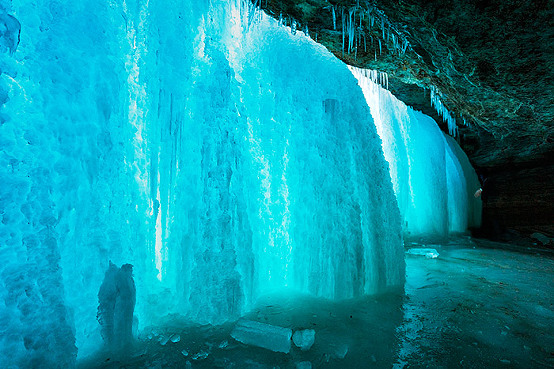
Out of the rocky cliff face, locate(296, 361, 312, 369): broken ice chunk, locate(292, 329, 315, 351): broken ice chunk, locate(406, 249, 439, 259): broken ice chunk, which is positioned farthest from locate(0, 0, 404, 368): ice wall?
locate(406, 249, 439, 259): broken ice chunk

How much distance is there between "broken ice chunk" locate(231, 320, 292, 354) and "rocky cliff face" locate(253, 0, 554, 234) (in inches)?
202

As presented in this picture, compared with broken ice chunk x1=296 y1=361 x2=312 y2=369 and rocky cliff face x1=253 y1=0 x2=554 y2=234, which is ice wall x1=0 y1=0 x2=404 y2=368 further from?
broken ice chunk x1=296 y1=361 x2=312 y2=369

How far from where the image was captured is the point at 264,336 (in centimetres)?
297

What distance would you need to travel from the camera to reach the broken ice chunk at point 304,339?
2.88 meters

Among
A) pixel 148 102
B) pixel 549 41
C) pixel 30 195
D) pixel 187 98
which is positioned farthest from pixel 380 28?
pixel 30 195

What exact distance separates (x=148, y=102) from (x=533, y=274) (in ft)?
28.4

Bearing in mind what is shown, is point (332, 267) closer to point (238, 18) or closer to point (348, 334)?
point (348, 334)

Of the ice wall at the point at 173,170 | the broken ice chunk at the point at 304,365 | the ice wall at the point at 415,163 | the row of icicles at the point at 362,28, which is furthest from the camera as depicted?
the ice wall at the point at 415,163

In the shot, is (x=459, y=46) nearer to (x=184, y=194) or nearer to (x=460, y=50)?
(x=460, y=50)

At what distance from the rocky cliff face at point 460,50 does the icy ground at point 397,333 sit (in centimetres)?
440

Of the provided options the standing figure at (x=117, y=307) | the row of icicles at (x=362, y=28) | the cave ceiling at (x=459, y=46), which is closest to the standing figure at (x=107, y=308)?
the standing figure at (x=117, y=307)

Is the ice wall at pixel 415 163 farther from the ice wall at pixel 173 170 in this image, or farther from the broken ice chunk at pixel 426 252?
the ice wall at pixel 173 170

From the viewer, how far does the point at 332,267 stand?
4445 mm

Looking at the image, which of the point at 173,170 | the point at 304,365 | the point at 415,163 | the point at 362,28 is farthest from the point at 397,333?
the point at 415,163
